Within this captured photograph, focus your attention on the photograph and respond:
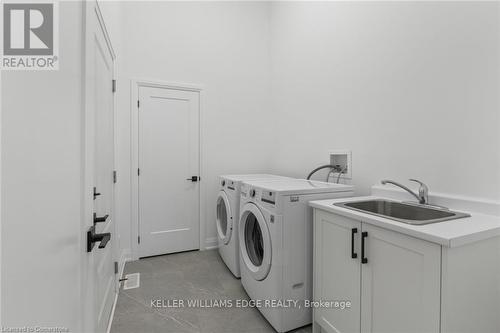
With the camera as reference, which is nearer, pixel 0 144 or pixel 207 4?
pixel 0 144

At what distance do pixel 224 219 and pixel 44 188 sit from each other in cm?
241

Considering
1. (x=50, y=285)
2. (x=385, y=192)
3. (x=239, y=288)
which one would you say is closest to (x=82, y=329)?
(x=50, y=285)

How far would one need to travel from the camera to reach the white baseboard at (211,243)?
3.32 metres

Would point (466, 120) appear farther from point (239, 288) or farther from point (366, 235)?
point (239, 288)

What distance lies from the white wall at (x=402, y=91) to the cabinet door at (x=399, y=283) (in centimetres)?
73

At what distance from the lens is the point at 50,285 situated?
62cm

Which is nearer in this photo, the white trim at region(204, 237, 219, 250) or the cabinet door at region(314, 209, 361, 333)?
the cabinet door at region(314, 209, 361, 333)

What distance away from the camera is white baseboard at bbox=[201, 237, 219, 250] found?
10.9 feet

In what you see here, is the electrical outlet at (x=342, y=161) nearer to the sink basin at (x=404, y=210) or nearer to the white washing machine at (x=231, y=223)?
the sink basin at (x=404, y=210)

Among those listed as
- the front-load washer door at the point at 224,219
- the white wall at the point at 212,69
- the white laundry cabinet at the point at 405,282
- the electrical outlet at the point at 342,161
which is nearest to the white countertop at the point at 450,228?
the white laundry cabinet at the point at 405,282

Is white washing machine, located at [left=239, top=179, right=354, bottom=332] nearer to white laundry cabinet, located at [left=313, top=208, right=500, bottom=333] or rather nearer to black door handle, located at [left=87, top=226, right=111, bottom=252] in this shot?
white laundry cabinet, located at [left=313, top=208, right=500, bottom=333]

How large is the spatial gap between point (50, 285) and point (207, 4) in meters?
3.59

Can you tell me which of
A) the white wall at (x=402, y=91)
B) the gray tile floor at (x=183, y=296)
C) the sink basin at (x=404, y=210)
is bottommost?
the gray tile floor at (x=183, y=296)

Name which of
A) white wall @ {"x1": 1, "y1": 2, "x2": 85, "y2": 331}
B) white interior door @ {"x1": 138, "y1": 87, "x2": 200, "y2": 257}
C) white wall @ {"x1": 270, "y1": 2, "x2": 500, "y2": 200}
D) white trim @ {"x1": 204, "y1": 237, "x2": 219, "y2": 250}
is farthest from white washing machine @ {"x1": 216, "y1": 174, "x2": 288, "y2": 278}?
white wall @ {"x1": 1, "y1": 2, "x2": 85, "y2": 331}
